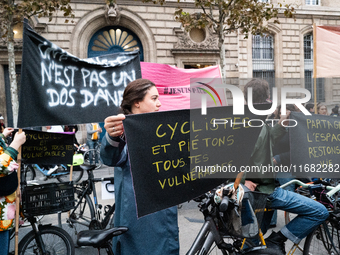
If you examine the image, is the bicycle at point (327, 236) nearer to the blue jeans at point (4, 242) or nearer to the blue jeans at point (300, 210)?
the blue jeans at point (300, 210)

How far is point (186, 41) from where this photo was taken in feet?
50.5

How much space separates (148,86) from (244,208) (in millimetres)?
1202

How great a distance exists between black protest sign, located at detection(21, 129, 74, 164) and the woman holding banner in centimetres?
78

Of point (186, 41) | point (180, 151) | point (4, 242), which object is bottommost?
point (4, 242)

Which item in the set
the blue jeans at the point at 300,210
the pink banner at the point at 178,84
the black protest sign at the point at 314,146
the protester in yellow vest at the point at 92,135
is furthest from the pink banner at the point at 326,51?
the protester in yellow vest at the point at 92,135

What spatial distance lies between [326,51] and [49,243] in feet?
17.6

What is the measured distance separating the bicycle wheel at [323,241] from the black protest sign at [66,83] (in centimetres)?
255

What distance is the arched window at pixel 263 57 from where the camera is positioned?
18.0m

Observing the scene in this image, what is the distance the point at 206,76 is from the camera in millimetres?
7234

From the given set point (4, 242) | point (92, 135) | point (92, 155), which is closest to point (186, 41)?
point (92, 135)

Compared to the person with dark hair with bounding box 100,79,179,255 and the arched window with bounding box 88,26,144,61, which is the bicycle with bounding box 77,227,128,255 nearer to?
the person with dark hair with bounding box 100,79,179,255

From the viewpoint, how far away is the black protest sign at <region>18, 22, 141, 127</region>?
101 inches

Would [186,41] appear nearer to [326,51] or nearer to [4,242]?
[326,51]

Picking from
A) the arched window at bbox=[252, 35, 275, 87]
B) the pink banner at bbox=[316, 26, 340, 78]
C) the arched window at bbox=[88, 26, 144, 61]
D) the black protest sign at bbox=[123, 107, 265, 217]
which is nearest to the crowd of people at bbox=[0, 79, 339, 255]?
the black protest sign at bbox=[123, 107, 265, 217]
